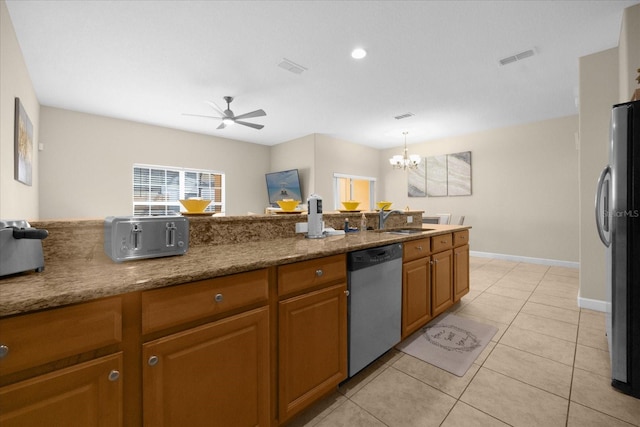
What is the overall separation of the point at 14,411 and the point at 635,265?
2.67 metres

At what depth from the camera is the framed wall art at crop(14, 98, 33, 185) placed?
8.39 ft

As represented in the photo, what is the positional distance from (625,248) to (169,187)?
635 centimetres

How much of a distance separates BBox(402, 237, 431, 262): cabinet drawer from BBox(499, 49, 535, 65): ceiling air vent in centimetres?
232

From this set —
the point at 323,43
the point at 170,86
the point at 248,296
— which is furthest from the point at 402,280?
the point at 170,86

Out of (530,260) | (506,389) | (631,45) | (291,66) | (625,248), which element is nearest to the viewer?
(625,248)

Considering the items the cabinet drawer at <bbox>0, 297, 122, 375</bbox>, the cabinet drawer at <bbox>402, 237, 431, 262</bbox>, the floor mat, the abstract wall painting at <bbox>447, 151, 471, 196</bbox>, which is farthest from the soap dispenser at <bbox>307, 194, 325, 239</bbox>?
the abstract wall painting at <bbox>447, 151, 471, 196</bbox>

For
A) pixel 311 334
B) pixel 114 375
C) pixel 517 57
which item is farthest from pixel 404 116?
pixel 114 375

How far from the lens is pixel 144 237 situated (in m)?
1.12

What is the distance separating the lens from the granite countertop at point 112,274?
69 centimetres

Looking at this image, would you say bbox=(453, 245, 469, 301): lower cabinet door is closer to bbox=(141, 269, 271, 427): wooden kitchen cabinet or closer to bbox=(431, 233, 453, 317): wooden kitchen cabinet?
bbox=(431, 233, 453, 317): wooden kitchen cabinet

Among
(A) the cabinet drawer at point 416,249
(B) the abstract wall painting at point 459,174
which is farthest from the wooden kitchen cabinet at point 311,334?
(B) the abstract wall painting at point 459,174

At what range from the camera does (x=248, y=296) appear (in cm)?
108

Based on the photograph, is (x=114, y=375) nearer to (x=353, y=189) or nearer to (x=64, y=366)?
(x=64, y=366)

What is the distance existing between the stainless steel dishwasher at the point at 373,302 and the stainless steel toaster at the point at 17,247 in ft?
4.31
